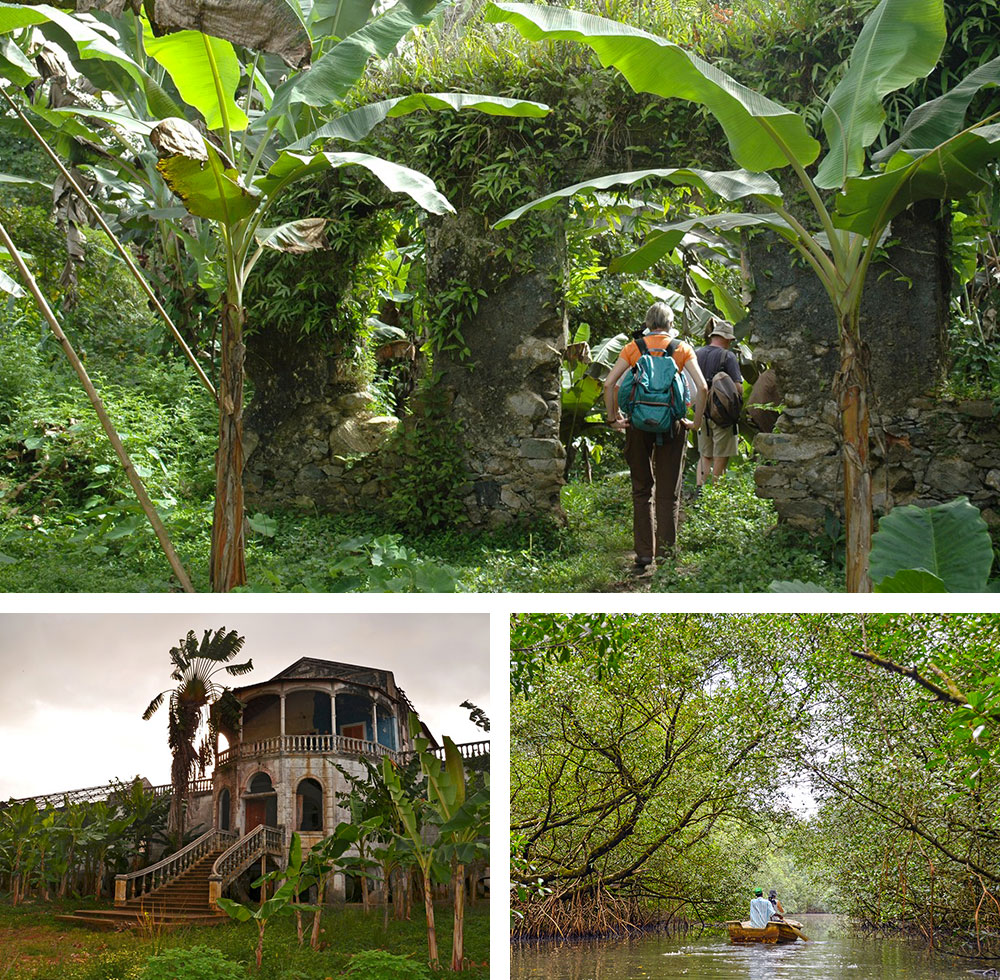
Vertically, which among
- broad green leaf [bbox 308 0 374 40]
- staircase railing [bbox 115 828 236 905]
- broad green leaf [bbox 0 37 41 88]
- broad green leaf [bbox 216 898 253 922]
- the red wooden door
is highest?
broad green leaf [bbox 308 0 374 40]

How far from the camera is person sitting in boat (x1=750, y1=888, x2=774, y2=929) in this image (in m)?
1.71

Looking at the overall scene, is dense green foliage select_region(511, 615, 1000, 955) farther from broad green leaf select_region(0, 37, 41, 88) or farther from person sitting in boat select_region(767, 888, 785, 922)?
broad green leaf select_region(0, 37, 41, 88)

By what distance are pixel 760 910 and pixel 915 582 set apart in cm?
108

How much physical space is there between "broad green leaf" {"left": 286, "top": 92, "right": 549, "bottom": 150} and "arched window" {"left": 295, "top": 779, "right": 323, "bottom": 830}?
327 cm

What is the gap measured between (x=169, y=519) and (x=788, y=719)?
549 centimetres

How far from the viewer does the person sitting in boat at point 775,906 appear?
171cm

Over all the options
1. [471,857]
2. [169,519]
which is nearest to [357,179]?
[169,519]

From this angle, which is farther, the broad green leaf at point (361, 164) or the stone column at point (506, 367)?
the stone column at point (506, 367)

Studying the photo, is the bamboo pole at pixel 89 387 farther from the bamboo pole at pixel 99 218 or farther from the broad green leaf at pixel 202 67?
the broad green leaf at pixel 202 67

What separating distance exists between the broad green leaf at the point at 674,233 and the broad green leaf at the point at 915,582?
2352 mm

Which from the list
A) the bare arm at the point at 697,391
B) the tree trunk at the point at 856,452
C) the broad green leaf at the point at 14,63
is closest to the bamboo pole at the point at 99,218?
the broad green leaf at the point at 14,63

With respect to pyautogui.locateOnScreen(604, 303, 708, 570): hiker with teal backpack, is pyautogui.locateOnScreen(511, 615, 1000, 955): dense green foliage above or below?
below

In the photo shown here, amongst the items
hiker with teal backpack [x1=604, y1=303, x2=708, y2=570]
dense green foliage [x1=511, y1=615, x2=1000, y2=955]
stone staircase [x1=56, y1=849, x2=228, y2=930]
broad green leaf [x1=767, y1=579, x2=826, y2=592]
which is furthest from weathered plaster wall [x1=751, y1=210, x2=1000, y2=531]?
stone staircase [x1=56, y1=849, x2=228, y2=930]

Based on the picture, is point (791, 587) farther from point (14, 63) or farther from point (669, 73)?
point (14, 63)
